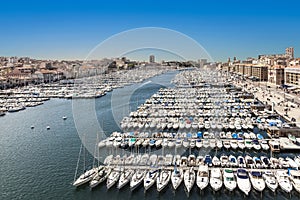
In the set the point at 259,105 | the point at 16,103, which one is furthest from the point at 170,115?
the point at 16,103

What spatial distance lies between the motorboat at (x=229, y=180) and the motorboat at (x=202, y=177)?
46 cm

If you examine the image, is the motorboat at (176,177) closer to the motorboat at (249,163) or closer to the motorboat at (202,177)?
the motorboat at (202,177)

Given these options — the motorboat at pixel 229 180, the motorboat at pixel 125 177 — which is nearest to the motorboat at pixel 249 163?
the motorboat at pixel 229 180

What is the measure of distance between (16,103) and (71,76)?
83.0 feet

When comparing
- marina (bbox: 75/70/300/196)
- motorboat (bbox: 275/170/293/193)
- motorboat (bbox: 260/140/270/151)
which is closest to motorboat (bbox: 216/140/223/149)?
marina (bbox: 75/70/300/196)

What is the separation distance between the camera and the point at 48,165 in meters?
8.70

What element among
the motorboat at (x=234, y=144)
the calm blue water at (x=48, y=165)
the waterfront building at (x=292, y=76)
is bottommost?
the calm blue water at (x=48, y=165)

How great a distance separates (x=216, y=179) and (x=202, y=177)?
36 centimetres

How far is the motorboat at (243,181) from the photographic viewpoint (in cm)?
627

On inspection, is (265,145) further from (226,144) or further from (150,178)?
(150,178)

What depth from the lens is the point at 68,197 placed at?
666 cm

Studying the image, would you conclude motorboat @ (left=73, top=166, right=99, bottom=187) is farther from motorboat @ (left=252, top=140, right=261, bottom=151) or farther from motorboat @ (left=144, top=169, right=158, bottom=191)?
motorboat @ (left=252, top=140, right=261, bottom=151)

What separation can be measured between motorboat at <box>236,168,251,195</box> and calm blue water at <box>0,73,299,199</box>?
6.5 inches

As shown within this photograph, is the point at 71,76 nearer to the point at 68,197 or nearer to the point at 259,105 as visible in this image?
the point at 259,105
